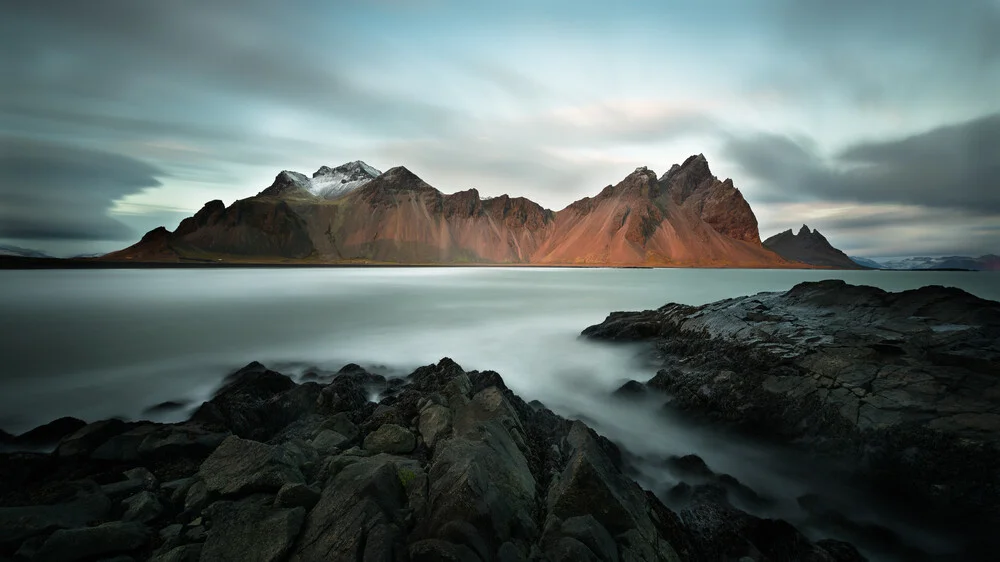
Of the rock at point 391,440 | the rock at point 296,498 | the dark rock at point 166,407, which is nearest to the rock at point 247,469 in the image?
the rock at point 296,498

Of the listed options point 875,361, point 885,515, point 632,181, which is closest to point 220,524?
point 885,515

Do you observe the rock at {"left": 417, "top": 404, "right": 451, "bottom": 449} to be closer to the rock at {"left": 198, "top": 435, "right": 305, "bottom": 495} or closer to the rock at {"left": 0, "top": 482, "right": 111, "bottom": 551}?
the rock at {"left": 198, "top": 435, "right": 305, "bottom": 495}

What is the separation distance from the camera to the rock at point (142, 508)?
418cm

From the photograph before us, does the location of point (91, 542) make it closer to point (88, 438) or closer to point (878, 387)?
point (88, 438)

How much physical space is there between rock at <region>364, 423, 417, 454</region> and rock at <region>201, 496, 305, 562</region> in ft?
6.05

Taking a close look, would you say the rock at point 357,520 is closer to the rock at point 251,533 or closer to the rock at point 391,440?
the rock at point 251,533

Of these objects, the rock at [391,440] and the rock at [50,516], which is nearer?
the rock at [50,516]

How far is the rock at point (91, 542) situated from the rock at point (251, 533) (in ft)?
2.34

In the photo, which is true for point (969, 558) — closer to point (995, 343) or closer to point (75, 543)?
point (995, 343)

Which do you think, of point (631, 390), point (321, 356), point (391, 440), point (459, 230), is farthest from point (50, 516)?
point (459, 230)

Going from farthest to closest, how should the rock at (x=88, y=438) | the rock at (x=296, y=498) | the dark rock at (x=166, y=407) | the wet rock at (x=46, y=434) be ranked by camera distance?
the dark rock at (x=166, y=407) → the wet rock at (x=46, y=434) → the rock at (x=88, y=438) → the rock at (x=296, y=498)

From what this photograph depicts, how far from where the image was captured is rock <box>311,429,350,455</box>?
5.74 metres

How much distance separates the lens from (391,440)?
19.1ft

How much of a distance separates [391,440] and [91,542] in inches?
125
